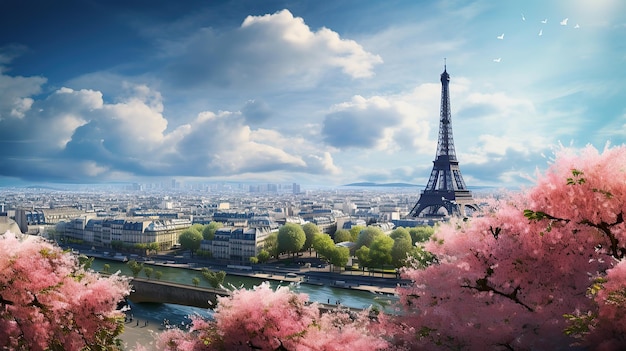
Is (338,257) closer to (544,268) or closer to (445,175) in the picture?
(445,175)

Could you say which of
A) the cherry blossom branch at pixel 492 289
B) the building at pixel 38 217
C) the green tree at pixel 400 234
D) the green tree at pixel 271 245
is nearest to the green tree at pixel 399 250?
the green tree at pixel 400 234

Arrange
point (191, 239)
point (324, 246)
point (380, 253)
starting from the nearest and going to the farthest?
point (380, 253), point (324, 246), point (191, 239)

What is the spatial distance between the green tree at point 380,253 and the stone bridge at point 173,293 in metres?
14.8

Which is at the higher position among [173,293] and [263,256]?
[173,293]

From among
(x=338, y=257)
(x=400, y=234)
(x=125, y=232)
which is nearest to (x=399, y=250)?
(x=400, y=234)

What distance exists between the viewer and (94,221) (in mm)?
69688

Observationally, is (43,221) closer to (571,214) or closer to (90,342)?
(90,342)

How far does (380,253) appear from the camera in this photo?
1620 inches

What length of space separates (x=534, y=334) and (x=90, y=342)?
684 cm

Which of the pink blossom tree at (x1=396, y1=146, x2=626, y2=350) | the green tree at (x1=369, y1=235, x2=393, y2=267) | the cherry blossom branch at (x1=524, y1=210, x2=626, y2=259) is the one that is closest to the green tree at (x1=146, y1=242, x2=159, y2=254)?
the green tree at (x1=369, y1=235, x2=393, y2=267)

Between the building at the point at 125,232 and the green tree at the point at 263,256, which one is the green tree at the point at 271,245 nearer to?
the green tree at the point at 263,256

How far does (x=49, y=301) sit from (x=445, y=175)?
217 ft

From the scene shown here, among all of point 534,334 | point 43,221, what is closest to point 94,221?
point 43,221

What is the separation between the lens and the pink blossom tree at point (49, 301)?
24.2 ft
